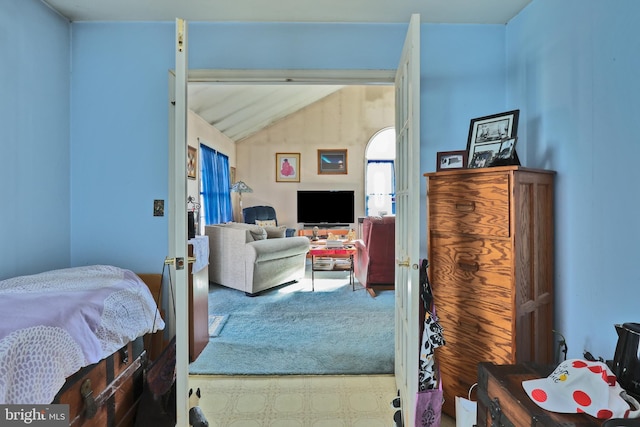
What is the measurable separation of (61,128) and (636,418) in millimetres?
2871

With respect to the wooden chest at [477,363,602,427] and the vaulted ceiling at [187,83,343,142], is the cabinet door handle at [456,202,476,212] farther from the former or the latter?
the vaulted ceiling at [187,83,343,142]

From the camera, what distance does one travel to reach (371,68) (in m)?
2.04

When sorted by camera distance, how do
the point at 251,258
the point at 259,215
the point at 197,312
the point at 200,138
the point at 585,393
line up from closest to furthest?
the point at 585,393
the point at 197,312
the point at 251,258
the point at 200,138
the point at 259,215

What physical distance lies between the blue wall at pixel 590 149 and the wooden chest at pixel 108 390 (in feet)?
6.98

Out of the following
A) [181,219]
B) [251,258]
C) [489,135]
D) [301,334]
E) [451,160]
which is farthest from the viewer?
[251,258]

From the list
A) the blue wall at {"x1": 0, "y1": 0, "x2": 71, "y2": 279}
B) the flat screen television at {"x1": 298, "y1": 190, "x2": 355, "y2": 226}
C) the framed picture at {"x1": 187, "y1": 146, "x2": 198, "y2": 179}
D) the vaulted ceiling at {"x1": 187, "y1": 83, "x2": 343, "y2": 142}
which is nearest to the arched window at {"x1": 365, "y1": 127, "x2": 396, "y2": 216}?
the flat screen television at {"x1": 298, "y1": 190, "x2": 355, "y2": 226}

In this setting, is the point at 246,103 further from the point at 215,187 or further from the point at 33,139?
the point at 33,139

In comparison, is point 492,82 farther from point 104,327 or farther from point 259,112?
point 259,112

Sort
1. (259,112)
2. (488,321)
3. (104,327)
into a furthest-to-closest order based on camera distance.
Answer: (259,112) < (488,321) < (104,327)

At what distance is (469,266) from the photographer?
5.36 feet

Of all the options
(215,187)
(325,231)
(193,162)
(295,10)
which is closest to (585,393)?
(295,10)

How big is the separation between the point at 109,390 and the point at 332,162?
19.9ft

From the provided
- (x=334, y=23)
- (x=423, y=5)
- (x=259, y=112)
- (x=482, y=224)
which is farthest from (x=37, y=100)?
(x=259, y=112)

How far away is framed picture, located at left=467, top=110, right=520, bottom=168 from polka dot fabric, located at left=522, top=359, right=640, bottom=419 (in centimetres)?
97
